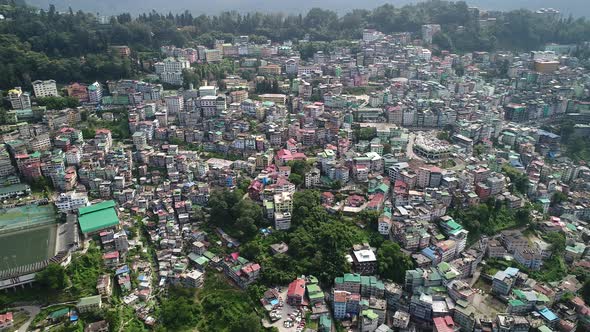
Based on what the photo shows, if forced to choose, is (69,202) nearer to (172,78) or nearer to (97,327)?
(97,327)

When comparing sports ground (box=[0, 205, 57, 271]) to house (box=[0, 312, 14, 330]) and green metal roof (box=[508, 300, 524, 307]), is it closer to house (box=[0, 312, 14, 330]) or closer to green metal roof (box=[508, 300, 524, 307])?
house (box=[0, 312, 14, 330])

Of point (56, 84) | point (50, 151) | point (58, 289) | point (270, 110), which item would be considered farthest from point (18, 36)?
point (58, 289)

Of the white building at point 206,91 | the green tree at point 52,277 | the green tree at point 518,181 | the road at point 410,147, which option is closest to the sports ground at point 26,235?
the green tree at point 52,277

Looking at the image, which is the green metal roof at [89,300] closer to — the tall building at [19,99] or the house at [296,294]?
the house at [296,294]

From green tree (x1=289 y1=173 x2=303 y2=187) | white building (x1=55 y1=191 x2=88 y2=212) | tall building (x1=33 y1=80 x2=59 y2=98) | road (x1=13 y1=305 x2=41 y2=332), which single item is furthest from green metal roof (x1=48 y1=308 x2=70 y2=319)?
tall building (x1=33 y1=80 x2=59 y2=98)

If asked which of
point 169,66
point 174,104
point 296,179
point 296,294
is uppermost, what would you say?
point 169,66

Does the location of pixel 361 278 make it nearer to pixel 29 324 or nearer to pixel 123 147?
pixel 29 324

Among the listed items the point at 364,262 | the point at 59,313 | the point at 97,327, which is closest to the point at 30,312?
the point at 59,313
